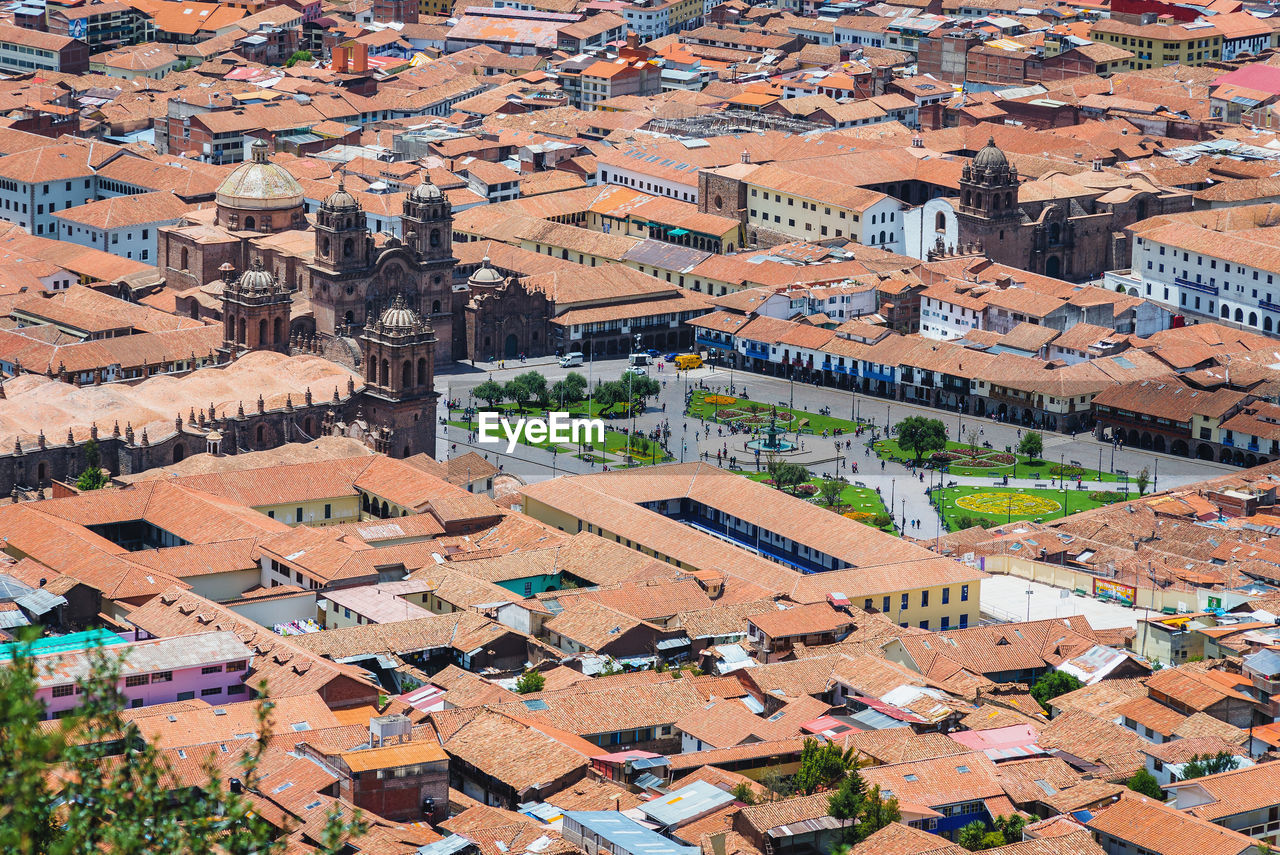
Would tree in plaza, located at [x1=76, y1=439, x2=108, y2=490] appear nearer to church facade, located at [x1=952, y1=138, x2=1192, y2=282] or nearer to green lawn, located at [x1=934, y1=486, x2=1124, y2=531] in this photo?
green lawn, located at [x1=934, y1=486, x2=1124, y2=531]

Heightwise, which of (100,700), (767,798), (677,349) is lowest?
(677,349)

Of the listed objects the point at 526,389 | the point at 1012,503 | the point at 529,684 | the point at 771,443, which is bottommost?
the point at 771,443

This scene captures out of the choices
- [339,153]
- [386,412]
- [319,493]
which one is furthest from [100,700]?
[339,153]

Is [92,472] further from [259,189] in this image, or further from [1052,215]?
[1052,215]

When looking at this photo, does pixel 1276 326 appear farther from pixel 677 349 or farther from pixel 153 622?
pixel 153 622

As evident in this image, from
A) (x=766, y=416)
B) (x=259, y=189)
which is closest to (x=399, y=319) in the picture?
(x=766, y=416)

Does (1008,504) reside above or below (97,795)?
below
